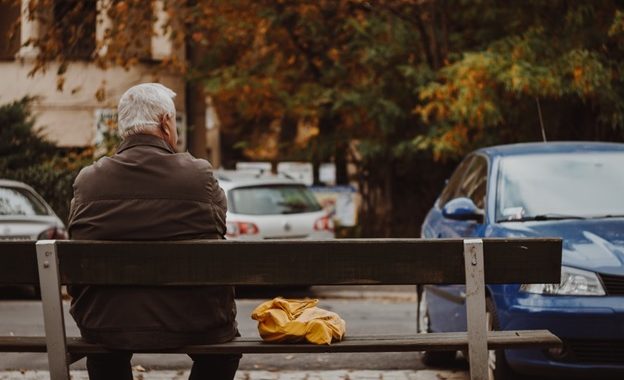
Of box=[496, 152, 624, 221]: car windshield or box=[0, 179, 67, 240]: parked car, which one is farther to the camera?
box=[0, 179, 67, 240]: parked car

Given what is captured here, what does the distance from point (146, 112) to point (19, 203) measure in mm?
11033

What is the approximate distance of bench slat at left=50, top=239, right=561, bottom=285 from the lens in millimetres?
4824

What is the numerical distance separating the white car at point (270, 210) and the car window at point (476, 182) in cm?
672

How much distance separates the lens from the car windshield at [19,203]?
50.2 feet

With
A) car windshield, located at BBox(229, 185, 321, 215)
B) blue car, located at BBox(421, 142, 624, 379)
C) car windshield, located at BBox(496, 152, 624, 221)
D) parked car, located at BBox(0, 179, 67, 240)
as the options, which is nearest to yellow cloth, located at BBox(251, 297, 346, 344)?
blue car, located at BBox(421, 142, 624, 379)

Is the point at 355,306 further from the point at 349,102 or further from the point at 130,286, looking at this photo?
the point at 130,286

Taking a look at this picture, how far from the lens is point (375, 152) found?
21.1 meters

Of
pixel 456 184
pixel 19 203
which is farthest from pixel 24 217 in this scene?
pixel 456 184

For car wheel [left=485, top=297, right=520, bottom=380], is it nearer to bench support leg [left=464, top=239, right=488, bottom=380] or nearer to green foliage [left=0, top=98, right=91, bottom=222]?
bench support leg [left=464, top=239, right=488, bottom=380]

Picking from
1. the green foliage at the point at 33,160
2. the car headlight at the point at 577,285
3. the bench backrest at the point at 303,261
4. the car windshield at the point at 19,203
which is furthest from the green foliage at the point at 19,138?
the bench backrest at the point at 303,261

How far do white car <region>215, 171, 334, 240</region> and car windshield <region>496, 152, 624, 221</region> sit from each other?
25.3 ft

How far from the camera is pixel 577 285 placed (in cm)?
682

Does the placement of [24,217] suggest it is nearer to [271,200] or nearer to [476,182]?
[271,200]

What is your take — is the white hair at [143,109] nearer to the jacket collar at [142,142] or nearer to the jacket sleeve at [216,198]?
the jacket collar at [142,142]
